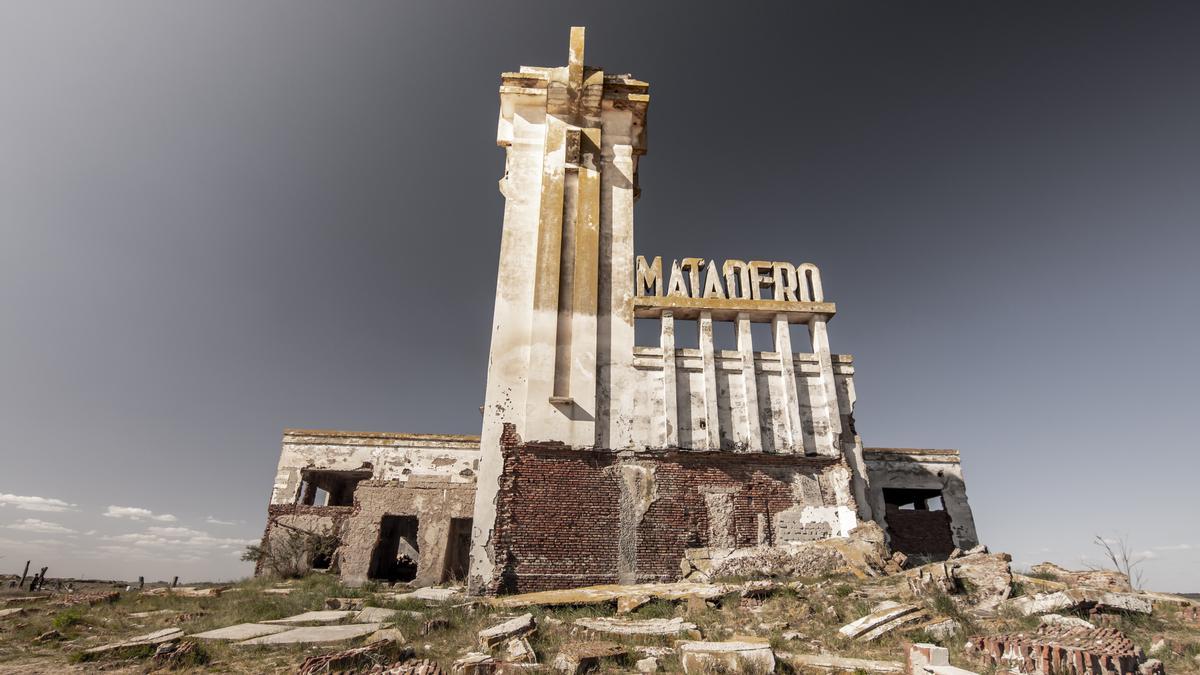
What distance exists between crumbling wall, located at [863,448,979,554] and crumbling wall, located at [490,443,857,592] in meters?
5.56

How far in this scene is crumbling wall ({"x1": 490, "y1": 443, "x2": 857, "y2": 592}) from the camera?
11594 mm

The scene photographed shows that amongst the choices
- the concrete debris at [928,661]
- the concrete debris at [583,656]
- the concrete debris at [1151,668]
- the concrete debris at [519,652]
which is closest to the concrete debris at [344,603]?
the concrete debris at [519,652]

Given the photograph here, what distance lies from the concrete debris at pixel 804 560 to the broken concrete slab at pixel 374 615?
5703 millimetres

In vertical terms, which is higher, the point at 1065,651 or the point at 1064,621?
the point at 1064,621

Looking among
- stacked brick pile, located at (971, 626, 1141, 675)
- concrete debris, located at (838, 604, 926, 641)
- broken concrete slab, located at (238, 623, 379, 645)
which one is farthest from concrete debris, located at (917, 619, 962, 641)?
broken concrete slab, located at (238, 623, 379, 645)

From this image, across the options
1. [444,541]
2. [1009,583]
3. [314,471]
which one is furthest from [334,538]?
[1009,583]

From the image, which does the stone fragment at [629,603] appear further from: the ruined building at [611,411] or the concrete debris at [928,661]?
the concrete debris at [928,661]

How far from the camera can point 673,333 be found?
533 inches

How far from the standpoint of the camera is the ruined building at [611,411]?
11.9 m

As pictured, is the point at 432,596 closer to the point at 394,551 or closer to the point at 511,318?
the point at 511,318

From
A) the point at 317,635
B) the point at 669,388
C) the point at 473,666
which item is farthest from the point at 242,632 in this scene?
the point at 669,388

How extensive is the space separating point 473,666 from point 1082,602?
8305mm

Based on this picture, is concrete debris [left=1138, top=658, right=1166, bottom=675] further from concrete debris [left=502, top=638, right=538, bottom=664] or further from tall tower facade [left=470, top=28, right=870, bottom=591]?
tall tower facade [left=470, top=28, right=870, bottom=591]

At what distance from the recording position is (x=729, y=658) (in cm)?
554
